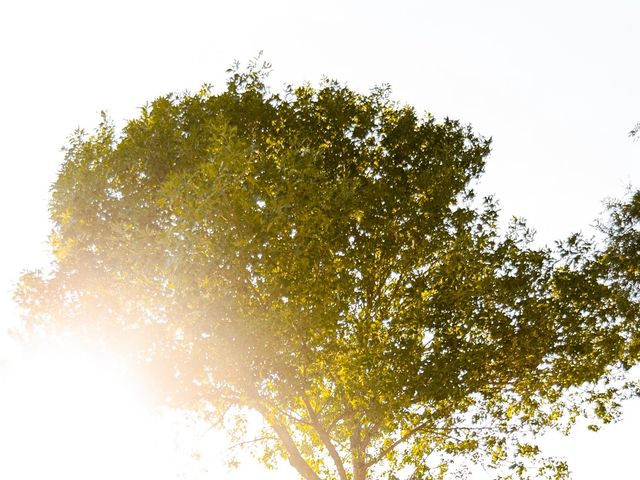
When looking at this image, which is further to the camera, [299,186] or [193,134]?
[193,134]

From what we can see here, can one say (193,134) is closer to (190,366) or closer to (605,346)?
(190,366)

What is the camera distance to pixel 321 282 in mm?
18469

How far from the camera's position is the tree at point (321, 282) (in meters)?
17.0

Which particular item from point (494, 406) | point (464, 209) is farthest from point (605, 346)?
point (464, 209)

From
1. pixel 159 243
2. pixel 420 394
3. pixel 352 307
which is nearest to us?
pixel 159 243

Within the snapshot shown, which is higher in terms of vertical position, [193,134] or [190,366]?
[193,134]

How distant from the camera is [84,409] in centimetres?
2017

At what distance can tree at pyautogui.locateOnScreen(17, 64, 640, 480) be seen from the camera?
16953mm

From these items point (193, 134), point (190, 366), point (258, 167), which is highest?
point (193, 134)

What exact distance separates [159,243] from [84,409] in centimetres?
759

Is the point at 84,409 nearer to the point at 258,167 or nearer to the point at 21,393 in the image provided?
the point at 21,393

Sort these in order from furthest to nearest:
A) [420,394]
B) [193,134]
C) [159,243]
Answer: [193,134] → [420,394] → [159,243]

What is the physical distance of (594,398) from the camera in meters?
21.6

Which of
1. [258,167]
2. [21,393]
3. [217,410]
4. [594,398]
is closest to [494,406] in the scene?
[594,398]
